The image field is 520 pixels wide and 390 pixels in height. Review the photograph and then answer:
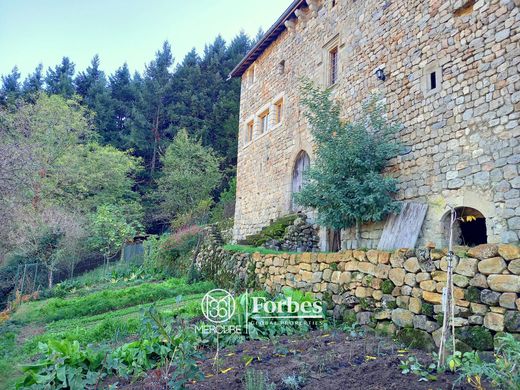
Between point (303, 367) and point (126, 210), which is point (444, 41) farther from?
point (126, 210)

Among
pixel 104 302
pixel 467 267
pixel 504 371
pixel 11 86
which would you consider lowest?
pixel 104 302

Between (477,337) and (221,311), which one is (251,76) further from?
(477,337)

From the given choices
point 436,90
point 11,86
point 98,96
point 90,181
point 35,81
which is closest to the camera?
point 436,90

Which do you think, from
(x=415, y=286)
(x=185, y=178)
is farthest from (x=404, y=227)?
(x=185, y=178)

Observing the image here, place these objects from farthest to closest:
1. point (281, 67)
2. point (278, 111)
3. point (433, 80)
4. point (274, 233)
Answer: point (278, 111)
point (281, 67)
point (274, 233)
point (433, 80)

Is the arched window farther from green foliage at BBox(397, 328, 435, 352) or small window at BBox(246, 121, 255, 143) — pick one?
green foliage at BBox(397, 328, 435, 352)

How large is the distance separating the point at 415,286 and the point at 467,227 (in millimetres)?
4145

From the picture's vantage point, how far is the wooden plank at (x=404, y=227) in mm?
6707

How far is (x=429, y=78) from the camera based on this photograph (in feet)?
23.2

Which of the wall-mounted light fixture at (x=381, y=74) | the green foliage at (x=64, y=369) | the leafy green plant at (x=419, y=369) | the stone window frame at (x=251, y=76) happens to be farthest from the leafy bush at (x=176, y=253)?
the leafy green plant at (x=419, y=369)

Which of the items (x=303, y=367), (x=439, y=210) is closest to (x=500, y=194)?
(x=439, y=210)

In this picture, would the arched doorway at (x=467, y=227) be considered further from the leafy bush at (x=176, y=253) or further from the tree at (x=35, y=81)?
the tree at (x=35, y=81)

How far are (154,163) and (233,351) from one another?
2302cm

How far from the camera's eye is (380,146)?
7.37 m
